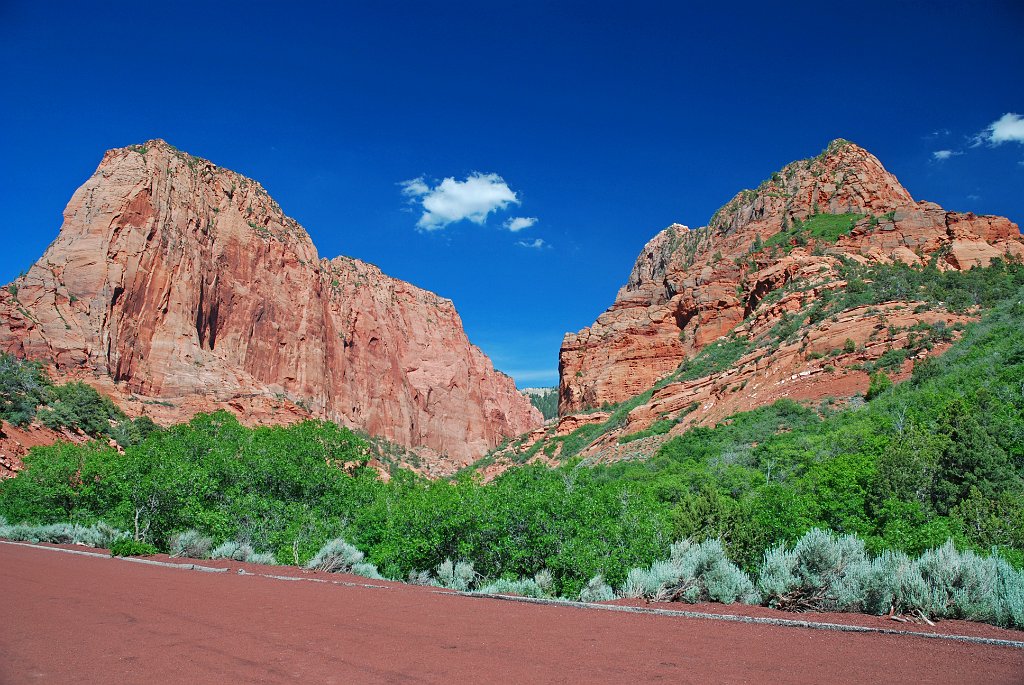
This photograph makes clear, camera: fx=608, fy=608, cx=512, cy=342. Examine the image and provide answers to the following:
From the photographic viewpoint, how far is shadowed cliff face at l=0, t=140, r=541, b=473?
51281 mm

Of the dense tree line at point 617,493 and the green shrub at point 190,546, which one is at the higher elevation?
the dense tree line at point 617,493

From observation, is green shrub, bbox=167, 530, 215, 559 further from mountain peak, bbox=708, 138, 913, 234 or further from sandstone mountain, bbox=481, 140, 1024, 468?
mountain peak, bbox=708, 138, 913, 234

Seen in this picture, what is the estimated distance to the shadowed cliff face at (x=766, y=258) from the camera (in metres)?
46.0

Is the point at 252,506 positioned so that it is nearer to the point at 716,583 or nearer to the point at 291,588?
the point at 291,588

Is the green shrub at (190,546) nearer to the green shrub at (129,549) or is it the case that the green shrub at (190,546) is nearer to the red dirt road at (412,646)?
the green shrub at (129,549)

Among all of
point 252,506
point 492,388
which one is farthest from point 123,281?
point 492,388

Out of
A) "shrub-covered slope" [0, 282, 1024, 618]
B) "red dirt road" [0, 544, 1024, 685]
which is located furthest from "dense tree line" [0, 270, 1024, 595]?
"red dirt road" [0, 544, 1024, 685]

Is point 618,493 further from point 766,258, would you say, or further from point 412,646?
point 766,258

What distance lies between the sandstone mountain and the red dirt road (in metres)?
27.5

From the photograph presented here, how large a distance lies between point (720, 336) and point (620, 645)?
164 ft

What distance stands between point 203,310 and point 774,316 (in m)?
54.6

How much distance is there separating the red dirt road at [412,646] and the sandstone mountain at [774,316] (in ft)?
90.3

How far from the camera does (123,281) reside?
54875 mm

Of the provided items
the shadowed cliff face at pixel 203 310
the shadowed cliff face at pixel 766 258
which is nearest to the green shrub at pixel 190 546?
the shadowed cliff face at pixel 766 258
